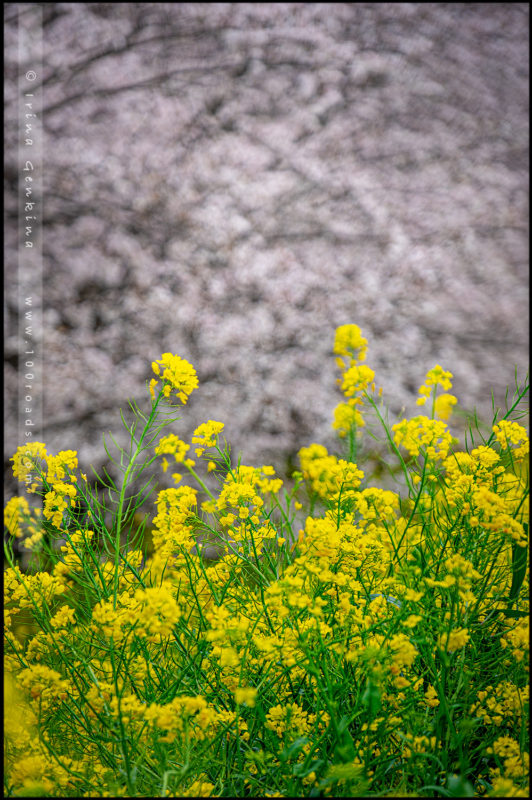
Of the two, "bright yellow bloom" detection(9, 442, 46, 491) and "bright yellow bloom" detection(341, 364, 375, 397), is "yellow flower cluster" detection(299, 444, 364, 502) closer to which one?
"bright yellow bloom" detection(341, 364, 375, 397)

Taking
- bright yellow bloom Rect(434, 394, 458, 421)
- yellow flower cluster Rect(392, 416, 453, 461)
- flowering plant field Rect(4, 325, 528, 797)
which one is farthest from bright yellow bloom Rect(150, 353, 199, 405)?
bright yellow bloom Rect(434, 394, 458, 421)

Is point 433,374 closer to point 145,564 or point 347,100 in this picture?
point 145,564

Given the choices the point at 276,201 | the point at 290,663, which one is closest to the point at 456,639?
the point at 290,663

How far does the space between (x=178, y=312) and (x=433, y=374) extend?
0.73 metres

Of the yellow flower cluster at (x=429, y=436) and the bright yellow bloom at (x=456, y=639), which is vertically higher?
the yellow flower cluster at (x=429, y=436)

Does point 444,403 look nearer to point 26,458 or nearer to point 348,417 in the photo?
point 348,417

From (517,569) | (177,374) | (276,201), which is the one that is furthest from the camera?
(276,201)

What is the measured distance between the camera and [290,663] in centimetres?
48

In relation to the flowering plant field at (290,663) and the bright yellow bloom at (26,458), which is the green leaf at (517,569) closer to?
the flowering plant field at (290,663)

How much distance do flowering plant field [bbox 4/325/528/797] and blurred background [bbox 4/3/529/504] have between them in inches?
22.5

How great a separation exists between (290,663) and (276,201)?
1172 mm

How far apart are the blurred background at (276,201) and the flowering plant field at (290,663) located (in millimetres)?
571

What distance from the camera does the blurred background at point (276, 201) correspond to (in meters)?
1.26

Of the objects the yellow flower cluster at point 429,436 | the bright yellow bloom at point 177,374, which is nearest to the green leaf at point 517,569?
the yellow flower cluster at point 429,436
